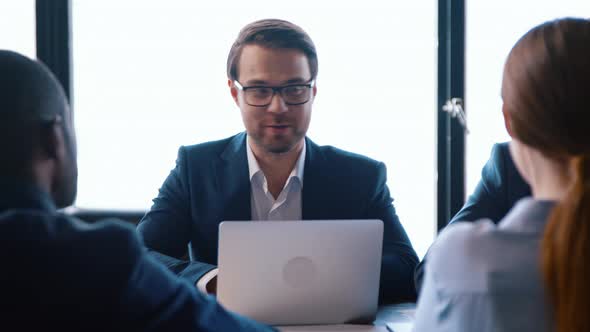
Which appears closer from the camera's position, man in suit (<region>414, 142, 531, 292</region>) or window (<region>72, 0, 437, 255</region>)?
man in suit (<region>414, 142, 531, 292</region>)

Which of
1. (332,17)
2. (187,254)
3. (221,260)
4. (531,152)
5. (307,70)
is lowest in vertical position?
(187,254)

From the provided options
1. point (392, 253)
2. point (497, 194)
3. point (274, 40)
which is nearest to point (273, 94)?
point (274, 40)

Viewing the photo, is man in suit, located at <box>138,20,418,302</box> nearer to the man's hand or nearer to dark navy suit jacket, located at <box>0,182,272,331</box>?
the man's hand

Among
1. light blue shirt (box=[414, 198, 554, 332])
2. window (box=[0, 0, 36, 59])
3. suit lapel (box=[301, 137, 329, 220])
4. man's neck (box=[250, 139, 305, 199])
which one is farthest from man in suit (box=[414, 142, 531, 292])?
window (box=[0, 0, 36, 59])

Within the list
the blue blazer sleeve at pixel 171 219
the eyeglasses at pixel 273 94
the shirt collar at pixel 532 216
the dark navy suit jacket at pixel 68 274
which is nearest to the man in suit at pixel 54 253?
the dark navy suit jacket at pixel 68 274

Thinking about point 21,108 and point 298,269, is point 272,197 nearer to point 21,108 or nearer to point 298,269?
→ point 298,269

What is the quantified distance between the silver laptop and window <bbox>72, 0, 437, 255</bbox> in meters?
1.85

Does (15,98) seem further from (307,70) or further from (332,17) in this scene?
(332,17)

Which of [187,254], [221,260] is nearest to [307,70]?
[187,254]

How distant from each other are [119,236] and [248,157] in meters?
1.36

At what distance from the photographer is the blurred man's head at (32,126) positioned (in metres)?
1.09

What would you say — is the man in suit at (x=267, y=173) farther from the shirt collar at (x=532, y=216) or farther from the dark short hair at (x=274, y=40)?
the shirt collar at (x=532, y=216)

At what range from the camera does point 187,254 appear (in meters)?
2.42

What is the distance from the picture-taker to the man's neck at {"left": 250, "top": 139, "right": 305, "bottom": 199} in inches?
93.7
